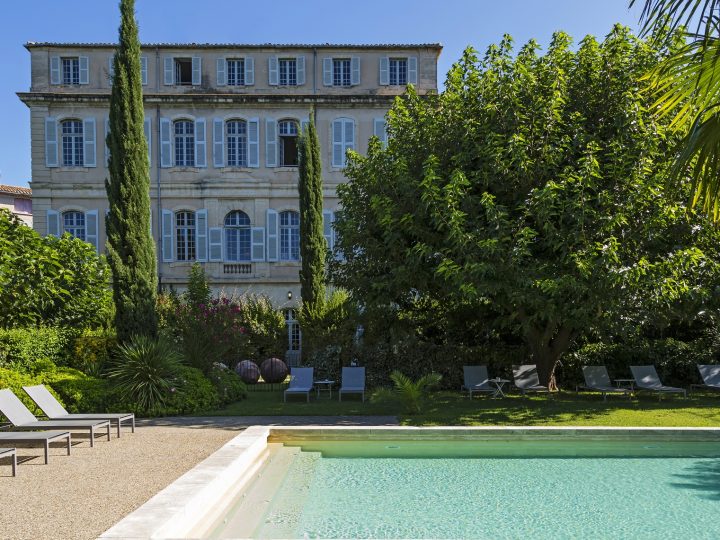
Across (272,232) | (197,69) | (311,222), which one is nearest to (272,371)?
(311,222)

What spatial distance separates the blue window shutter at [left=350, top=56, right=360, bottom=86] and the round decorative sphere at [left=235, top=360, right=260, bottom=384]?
1383cm

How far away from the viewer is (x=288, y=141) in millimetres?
27047

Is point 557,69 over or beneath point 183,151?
beneath

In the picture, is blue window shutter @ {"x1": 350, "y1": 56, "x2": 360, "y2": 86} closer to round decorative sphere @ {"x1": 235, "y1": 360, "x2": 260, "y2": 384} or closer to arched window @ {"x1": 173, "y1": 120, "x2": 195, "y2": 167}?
arched window @ {"x1": 173, "y1": 120, "x2": 195, "y2": 167}

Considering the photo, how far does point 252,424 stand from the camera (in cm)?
1098

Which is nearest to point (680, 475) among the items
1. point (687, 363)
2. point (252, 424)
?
point (252, 424)

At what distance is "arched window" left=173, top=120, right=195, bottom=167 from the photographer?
26.7 meters

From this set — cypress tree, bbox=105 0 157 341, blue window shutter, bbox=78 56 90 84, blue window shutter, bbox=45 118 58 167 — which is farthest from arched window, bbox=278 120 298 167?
cypress tree, bbox=105 0 157 341

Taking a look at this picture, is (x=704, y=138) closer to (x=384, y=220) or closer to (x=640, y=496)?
(x=640, y=496)

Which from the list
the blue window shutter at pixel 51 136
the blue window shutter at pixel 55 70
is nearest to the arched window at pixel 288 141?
the blue window shutter at pixel 51 136

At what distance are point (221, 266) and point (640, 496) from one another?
21.3m

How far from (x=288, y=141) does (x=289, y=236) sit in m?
3.79

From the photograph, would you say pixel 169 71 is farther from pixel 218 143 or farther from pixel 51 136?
pixel 51 136

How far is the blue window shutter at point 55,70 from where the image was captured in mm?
26531
